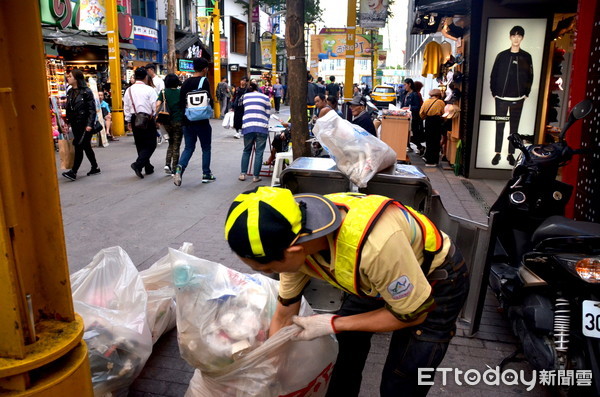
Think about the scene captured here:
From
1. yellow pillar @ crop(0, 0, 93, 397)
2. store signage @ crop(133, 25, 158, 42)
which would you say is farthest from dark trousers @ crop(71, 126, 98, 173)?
store signage @ crop(133, 25, 158, 42)

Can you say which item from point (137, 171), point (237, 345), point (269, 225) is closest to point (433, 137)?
point (137, 171)

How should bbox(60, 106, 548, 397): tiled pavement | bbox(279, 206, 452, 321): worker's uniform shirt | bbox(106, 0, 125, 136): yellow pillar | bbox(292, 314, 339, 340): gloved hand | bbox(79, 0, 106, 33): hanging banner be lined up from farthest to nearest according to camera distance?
bbox(79, 0, 106, 33): hanging banner < bbox(106, 0, 125, 136): yellow pillar < bbox(60, 106, 548, 397): tiled pavement < bbox(292, 314, 339, 340): gloved hand < bbox(279, 206, 452, 321): worker's uniform shirt

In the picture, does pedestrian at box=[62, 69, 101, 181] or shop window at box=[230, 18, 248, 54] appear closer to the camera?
pedestrian at box=[62, 69, 101, 181]

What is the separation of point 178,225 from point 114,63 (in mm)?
10095

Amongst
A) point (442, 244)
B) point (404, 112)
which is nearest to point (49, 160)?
point (442, 244)

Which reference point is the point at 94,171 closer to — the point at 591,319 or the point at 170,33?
the point at 591,319

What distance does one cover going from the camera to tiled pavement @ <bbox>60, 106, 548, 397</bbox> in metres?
A: 3.06

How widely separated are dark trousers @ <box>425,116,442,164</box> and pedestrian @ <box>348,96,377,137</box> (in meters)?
2.95

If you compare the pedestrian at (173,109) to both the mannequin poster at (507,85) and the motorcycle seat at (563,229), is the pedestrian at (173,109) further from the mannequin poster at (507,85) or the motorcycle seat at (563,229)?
the motorcycle seat at (563,229)

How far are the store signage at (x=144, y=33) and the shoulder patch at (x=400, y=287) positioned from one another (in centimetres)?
2255

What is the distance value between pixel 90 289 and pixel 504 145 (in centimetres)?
774

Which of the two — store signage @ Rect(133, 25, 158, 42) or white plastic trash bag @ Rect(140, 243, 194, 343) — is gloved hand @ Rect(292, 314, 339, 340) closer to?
white plastic trash bag @ Rect(140, 243, 194, 343)

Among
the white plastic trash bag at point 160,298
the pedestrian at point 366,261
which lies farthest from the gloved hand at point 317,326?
the white plastic trash bag at point 160,298

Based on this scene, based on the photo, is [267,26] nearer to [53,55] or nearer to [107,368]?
[53,55]
